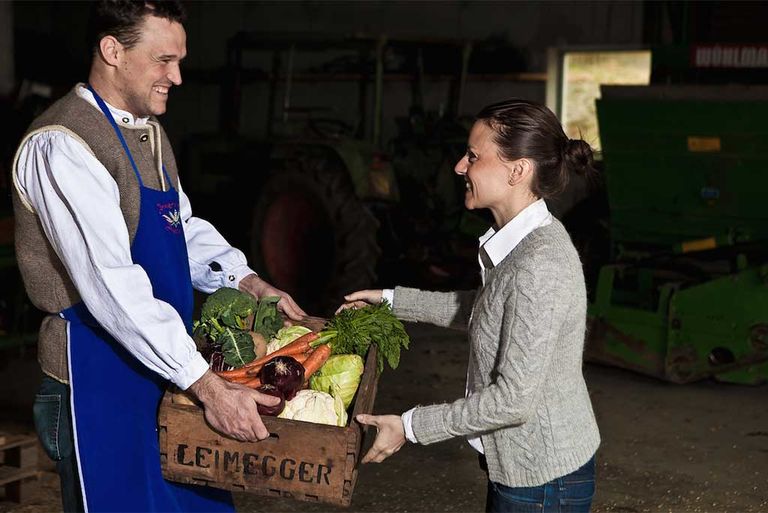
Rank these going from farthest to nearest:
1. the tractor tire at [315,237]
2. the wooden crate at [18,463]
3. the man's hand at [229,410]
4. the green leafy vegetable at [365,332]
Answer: the tractor tire at [315,237] < the wooden crate at [18,463] < the green leafy vegetable at [365,332] < the man's hand at [229,410]

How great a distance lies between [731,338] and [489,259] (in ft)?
12.8

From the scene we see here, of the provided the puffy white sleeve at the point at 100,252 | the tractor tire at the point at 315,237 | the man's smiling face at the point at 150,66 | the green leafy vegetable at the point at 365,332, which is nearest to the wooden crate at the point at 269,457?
the puffy white sleeve at the point at 100,252

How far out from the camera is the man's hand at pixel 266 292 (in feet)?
10.2

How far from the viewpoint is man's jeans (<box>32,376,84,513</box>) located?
8.46ft

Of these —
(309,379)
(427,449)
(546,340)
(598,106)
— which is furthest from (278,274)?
(546,340)

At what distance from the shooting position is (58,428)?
2584 mm

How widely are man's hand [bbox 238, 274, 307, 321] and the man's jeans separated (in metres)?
0.69

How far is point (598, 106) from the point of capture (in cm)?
699

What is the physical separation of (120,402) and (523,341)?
3.29ft

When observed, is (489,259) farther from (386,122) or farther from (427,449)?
(386,122)

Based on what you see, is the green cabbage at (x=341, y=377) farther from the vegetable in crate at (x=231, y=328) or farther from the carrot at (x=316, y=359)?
the vegetable in crate at (x=231, y=328)

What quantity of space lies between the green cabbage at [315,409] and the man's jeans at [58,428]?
52 cm

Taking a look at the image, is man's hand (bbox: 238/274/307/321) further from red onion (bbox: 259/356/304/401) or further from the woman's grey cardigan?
the woman's grey cardigan

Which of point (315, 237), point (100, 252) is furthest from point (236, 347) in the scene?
point (315, 237)
